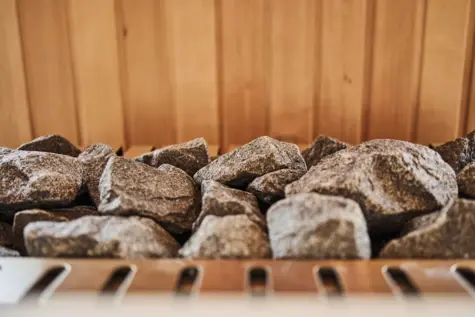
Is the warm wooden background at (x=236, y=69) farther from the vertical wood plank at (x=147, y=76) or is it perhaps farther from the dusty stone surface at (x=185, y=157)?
the dusty stone surface at (x=185, y=157)

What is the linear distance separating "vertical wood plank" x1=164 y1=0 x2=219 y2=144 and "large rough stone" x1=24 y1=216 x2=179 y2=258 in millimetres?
751

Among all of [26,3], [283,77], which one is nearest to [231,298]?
[283,77]

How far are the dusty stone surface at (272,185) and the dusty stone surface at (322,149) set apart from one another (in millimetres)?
190

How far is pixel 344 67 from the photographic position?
152 centimetres

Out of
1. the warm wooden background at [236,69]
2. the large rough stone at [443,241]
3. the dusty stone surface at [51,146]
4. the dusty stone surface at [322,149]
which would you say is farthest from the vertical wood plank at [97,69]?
the large rough stone at [443,241]

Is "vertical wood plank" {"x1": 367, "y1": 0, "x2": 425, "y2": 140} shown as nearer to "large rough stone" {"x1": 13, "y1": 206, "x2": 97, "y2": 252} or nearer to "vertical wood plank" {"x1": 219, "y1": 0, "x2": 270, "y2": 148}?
"vertical wood plank" {"x1": 219, "y1": 0, "x2": 270, "y2": 148}

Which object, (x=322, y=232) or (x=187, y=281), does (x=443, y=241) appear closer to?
(x=322, y=232)

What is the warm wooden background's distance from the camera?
1.49 meters

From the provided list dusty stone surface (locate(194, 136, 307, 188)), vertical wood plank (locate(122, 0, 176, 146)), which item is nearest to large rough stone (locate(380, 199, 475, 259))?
dusty stone surface (locate(194, 136, 307, 188))

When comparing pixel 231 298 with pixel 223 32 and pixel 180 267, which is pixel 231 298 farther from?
pixel 223 32

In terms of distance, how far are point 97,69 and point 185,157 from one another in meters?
0.54

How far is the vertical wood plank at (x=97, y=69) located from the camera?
4.95 feet

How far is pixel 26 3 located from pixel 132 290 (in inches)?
43.9

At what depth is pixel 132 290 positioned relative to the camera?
2.28 ft
